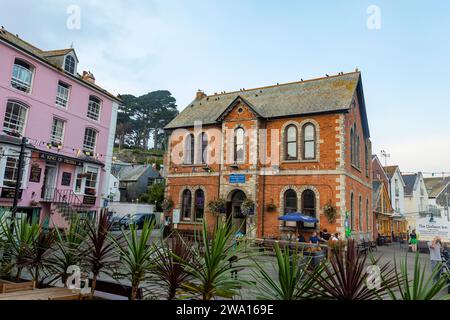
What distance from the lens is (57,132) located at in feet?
68.5

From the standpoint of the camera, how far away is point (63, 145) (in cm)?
2095

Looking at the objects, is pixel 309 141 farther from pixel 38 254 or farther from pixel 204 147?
pixel 38 254

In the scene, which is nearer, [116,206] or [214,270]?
[214,270]

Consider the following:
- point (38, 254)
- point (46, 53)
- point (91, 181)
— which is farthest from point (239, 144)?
point (38, 254)

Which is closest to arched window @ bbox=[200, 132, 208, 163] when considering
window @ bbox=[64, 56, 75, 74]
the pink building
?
the pink building

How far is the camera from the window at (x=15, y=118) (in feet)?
58.3

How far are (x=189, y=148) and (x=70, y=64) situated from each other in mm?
10232

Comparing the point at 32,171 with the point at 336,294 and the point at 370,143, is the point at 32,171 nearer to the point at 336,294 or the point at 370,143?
the point at 336,294

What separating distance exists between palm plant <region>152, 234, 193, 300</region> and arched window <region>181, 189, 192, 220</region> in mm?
18316

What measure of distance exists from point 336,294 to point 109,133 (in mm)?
24103

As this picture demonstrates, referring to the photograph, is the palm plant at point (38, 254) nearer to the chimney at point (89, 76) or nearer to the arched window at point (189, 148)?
the arched window at point (189, 148)

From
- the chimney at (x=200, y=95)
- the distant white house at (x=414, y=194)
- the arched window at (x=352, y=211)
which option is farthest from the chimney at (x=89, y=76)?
the distant white house at (x=414, y=194)

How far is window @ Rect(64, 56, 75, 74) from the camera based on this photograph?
2167 centimetres
